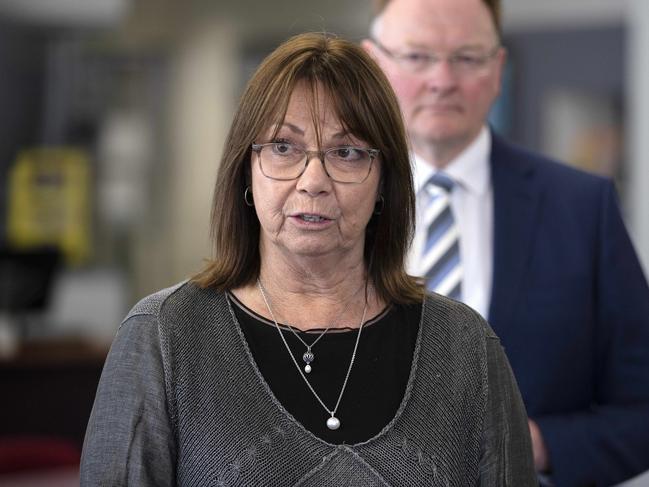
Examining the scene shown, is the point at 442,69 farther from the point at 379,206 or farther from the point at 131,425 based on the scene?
the point at 131,425

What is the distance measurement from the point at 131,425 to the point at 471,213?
110 centimetres

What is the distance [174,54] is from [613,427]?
6709mm

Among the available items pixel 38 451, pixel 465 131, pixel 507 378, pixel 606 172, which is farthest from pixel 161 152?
pixel 507 378

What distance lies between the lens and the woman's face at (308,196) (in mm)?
1771

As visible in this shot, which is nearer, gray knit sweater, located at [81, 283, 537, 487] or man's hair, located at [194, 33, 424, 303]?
gray knit sweater, located at [81, 283, 537, 487]

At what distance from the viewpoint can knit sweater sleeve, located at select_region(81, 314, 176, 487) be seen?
5.54ft

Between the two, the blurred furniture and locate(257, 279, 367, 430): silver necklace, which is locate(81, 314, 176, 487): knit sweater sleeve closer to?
locate(257, 279, 367, 430): silver necklace

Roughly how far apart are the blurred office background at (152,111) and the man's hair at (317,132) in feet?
18.1

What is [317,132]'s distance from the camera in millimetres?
1773

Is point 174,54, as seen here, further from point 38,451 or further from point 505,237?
point 505,237

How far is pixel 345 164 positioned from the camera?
1.81m

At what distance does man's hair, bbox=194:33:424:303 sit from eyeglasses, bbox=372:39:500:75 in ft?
1.92

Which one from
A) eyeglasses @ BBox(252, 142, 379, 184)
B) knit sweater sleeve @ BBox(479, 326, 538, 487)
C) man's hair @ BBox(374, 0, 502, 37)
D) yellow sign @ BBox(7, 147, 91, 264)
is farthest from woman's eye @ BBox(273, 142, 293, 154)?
yellow sign @ BBox(7, 147, 91, 264)

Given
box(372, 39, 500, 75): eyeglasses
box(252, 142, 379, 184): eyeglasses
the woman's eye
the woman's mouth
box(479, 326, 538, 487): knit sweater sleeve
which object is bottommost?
box(479, 326, 538, 487): knit sweater sleeve
